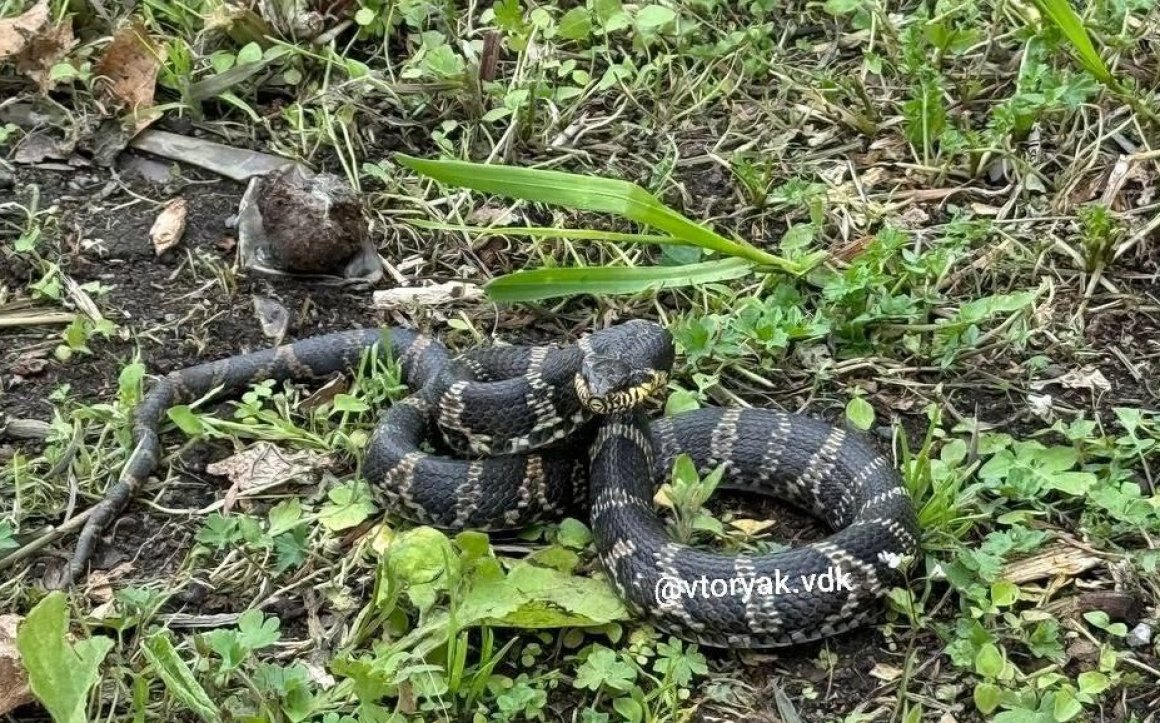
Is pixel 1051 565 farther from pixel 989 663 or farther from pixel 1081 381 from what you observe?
pixel 1081 381

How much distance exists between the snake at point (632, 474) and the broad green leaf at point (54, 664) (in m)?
0.94

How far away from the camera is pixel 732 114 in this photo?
7.26m

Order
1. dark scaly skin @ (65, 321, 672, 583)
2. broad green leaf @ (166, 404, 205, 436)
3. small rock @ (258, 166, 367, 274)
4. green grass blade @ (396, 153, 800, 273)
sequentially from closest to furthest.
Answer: dark scaly skin @ (65, 321, 672, 583)
green grass blade @ (396, 153, 800, 273)
broad green leaf @ (166, 404, 205, 436)
small rock @ (258, 166, 367, 274)

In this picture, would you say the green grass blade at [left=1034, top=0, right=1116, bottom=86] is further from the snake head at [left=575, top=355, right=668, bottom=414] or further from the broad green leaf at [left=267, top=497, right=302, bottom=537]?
the broad green leaf at [left=267, top=497, right=302, bottom=537]

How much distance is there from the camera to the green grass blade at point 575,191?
547 cm

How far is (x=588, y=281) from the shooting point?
572 centimetres

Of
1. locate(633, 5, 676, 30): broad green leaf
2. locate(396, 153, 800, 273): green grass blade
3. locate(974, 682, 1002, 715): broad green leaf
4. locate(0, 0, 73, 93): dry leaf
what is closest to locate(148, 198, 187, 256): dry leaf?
locate(0, 0, 73, 93): dry leaf

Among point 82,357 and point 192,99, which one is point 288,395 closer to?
point 82,357

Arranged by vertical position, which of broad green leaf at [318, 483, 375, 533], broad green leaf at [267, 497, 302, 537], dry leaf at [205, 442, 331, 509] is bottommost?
dry leaf at [205, 442, 331, 509]

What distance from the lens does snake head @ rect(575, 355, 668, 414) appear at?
5145mm

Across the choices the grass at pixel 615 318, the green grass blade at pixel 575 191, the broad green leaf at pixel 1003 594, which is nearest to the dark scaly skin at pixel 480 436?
the grass at pixel 615 318

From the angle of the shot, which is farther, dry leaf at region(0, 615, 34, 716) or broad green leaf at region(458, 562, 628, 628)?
broad green leaf at region(458, 562, 628, 628)

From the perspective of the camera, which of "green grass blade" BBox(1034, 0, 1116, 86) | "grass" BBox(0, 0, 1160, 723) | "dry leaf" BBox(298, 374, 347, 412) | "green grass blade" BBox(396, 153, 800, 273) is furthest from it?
"green grass blade" BBox(1034, 0, 1116, 86)

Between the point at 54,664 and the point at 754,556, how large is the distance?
2357 mm
